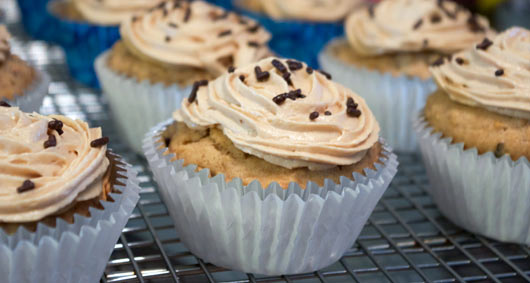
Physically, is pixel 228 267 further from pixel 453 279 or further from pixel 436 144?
pixel 436 144

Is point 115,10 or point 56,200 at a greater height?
point 56,200

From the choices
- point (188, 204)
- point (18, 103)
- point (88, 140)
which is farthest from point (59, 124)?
point (18, 103)

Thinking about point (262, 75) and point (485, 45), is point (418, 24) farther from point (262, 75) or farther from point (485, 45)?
point (262, 75)

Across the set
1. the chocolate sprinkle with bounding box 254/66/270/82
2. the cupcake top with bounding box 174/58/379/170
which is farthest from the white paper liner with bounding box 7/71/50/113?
the chocolate sprinkle with bounding box 254/66/270/82

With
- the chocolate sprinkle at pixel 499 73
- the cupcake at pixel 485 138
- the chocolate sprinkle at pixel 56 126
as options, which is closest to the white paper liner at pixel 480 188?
the cupcake at pixel 485 138

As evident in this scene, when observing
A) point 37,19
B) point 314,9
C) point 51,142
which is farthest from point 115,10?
point 51,142

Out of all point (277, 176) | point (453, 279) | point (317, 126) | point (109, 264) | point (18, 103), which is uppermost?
point (317, 126)

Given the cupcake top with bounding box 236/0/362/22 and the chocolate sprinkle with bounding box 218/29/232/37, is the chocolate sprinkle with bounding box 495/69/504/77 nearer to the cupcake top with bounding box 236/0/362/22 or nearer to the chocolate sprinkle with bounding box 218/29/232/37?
the chocolate sprinkle with bounding box 218/29/232/37
